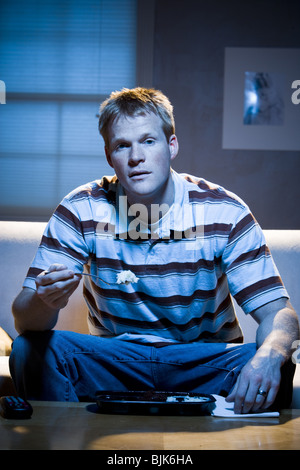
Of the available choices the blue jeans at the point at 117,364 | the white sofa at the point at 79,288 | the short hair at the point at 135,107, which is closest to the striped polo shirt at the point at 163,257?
the blue jeans at the point at 117,364

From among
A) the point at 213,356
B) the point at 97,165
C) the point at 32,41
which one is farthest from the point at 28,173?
the point at 213,356

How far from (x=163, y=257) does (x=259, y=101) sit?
192cm

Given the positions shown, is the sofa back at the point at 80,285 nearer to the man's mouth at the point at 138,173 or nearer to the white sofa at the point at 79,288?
the white sofa at the point at 79,288

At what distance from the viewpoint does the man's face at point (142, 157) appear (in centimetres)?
165

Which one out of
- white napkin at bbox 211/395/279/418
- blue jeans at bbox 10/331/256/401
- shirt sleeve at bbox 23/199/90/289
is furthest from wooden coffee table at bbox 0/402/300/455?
shirt sleeve at bbox 23/199/90/289

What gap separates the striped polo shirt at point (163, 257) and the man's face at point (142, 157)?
2.0 inches

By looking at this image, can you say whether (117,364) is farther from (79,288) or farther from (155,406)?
(79,288)

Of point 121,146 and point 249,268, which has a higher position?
point 121,146

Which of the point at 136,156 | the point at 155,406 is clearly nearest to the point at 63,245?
the point at 136,156

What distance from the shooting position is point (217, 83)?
3.26 metres

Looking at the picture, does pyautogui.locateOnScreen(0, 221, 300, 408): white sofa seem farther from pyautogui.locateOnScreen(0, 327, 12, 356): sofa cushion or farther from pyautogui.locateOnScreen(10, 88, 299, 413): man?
pyautogui.locateOnScreen(10, 88, 299, 413): man

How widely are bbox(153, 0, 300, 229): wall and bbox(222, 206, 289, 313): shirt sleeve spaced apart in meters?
1.65

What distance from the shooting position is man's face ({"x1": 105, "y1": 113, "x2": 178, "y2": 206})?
1649 mm

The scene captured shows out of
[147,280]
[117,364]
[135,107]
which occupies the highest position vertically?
[135,107]
